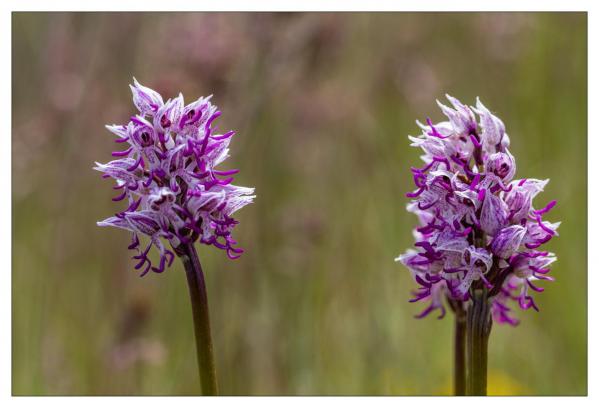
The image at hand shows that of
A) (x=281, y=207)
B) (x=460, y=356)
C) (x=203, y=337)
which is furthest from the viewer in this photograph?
(x=281, y=207)

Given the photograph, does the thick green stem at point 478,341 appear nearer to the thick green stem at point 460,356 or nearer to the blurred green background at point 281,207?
the thick green stem at point 460,356

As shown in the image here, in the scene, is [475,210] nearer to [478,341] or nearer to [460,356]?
[478,341]

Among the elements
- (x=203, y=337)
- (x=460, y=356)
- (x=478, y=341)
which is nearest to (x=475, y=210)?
Result: (x=478, y=341)

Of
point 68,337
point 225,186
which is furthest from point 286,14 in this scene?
point 225,186

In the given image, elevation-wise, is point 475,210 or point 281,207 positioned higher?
point 281,207

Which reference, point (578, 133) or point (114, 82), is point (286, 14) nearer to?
point (114, 82)

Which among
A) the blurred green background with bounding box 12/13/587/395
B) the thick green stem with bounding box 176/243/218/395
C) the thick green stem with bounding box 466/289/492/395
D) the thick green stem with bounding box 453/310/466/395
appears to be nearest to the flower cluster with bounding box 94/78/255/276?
the thick green stem with bounding box 176/243/218/395
